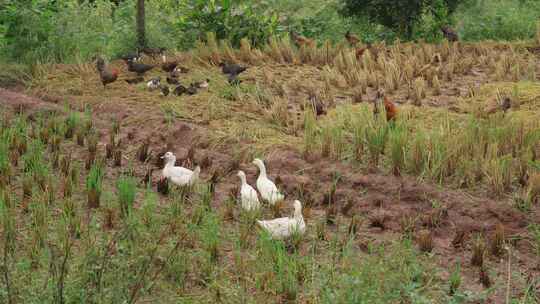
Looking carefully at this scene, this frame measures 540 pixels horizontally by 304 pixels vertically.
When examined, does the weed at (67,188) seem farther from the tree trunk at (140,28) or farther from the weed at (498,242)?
the tree trunk at (140,28)

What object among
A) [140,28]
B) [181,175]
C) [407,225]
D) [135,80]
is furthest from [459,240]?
[140,28]

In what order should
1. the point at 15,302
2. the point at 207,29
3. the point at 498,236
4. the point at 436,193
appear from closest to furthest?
the point at 15,302 → the point at 498,236 → the point at 436,193 → the point at 207,29

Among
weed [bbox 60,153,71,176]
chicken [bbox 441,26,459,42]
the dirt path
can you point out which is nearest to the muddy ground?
the dirt path

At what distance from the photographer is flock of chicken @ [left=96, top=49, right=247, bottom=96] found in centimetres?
874

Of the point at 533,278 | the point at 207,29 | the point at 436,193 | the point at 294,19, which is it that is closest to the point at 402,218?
the point at 436,193

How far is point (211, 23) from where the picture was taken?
11430 mm

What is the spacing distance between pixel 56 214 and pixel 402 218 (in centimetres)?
244

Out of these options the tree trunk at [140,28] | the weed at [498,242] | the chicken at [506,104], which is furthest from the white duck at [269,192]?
the tree trunk at [140,28]

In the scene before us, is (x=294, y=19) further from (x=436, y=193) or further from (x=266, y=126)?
(x=436, y=193)

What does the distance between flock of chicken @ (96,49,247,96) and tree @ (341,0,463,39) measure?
3328 mm

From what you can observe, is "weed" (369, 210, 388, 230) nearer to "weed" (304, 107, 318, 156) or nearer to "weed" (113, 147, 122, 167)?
"weed" (304, 107, 318, 156)

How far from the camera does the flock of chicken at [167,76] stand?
874cm

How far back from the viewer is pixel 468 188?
5824 mm

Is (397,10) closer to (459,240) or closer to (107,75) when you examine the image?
(107,75)
